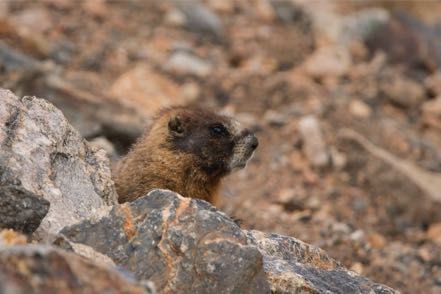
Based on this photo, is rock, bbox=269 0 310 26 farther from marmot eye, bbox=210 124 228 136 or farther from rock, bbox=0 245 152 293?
rock, bbox=0 245 152 293

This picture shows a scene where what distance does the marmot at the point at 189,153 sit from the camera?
7.25 meters

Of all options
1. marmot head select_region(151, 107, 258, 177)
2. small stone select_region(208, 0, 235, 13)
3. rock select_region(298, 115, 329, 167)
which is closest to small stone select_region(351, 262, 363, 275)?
marmot head select_region(151, 107, 258, 177)

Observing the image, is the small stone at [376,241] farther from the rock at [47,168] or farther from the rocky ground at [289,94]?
the rock at [47,168]

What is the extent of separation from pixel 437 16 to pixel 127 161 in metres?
12.9

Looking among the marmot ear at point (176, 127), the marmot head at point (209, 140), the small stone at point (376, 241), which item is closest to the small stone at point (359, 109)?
the small stone at point (376, 241)

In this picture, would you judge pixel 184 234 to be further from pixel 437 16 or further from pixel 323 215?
pixel 437 16

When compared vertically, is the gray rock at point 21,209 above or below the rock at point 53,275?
above

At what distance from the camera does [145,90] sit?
12.9m

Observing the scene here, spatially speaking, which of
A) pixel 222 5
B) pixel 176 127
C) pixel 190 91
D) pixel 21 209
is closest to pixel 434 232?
pixel 190 91

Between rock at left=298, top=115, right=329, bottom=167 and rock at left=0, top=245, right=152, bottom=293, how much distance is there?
807 centimetres

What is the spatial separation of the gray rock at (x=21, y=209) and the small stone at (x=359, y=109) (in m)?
9.10

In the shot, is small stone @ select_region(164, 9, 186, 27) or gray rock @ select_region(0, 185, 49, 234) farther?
small stone @ select_region(164, 9, 186, 27)

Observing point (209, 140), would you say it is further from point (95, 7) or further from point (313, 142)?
point (95, 7)

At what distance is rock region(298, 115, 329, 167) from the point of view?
11.6 m
